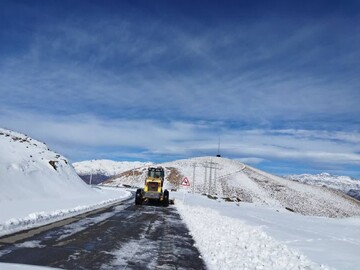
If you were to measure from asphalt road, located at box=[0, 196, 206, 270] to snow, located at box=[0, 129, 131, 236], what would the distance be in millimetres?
3025

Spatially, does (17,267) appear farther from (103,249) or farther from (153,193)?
(153,193)

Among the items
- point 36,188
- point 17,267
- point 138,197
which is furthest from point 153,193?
point 17,267

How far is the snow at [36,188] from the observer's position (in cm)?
1963

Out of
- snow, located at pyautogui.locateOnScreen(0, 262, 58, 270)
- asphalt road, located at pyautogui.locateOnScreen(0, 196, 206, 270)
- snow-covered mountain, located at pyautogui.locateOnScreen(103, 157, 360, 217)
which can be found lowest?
snow, located at pyautogui.locateOnScreen(0, 262, 58, 270)

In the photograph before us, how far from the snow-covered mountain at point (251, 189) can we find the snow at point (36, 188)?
55923 mm

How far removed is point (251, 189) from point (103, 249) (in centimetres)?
11648

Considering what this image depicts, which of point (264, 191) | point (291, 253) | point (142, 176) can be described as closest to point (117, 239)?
point (291, 253)

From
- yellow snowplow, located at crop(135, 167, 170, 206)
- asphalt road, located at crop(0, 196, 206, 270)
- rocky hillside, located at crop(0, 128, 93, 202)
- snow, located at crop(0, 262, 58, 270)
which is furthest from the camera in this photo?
yellow snowplow, located at crop(135, 167, 170, 206)

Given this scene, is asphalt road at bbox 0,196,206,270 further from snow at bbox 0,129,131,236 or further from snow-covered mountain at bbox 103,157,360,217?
snow-covered mountain at bbox 103,157,360,217

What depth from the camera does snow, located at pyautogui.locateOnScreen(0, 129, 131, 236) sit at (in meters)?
19.6

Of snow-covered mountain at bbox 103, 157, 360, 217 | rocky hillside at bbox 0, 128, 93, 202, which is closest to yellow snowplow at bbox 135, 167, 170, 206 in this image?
rocky hillside at bbox 0, 128, 93, 202

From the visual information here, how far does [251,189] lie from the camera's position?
124 metres

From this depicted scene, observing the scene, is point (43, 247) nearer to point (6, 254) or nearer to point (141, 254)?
point (6, 254)

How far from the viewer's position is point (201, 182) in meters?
135
